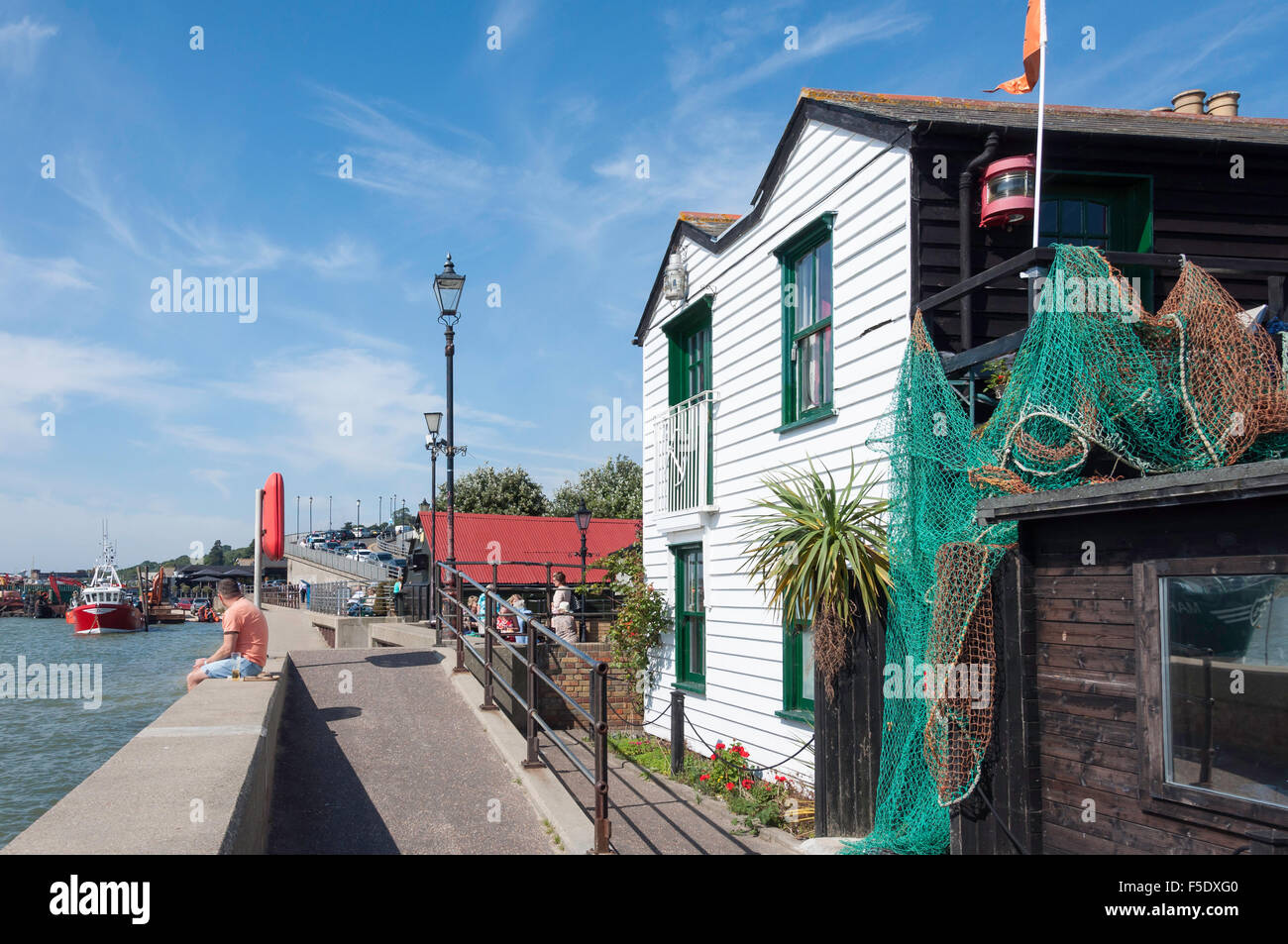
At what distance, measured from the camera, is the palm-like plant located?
725 centimetres

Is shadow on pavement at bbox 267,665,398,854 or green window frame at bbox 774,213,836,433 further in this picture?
green window frame at bbox 774,213,836,433

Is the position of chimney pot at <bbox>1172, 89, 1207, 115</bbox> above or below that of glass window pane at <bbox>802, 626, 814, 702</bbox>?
above

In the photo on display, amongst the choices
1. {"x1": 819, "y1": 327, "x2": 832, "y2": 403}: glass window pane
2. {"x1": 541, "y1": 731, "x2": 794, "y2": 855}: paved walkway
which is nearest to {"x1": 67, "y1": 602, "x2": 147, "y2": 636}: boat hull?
{"x1": 541, "y1": 731, "x2": 794, "y2": 855}: paved walkway

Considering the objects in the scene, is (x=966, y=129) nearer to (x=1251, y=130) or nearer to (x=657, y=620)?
(x=1251, y=130)

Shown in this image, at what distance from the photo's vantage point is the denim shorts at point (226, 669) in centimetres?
777

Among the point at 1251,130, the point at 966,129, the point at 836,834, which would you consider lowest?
the point at 836,834

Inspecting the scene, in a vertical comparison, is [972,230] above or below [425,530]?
above

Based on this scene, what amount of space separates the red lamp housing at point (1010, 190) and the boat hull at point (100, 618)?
73.1 m

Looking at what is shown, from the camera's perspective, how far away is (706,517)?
37.3 ft

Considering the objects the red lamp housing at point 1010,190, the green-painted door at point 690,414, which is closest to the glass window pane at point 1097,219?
the red lamp housing at point 1010,190

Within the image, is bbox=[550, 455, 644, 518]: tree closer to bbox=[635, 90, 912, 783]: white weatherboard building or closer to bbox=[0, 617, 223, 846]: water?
bbox=[0, 617, 223, 846]: water

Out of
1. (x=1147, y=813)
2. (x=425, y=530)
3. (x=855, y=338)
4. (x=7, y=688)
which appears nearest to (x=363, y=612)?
(x=425, y=530)

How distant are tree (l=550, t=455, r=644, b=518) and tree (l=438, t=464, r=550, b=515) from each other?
2.34 meters

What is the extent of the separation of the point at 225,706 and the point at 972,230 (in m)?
6.59
